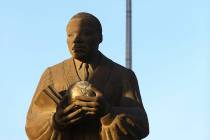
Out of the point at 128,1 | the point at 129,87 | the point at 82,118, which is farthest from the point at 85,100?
the point at 128,1

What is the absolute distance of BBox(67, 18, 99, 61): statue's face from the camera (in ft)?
34.8

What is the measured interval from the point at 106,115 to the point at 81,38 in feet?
3.39

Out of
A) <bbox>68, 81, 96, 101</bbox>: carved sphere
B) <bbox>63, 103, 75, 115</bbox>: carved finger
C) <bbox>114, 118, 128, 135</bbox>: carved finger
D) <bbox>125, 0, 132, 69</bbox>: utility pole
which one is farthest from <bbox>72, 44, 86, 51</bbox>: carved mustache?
<bbox>125, 0, 132, 69</bbox>: utility pole

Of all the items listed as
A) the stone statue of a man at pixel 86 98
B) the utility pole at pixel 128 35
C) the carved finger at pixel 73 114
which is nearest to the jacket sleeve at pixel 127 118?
the stone statue of a man at pixel 86 98

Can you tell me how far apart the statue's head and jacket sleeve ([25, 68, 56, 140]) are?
540mm

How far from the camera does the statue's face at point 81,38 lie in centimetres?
1061

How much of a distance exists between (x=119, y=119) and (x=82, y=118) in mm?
427

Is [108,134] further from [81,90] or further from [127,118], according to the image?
[81,90]

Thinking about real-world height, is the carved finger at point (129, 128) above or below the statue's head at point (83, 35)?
below

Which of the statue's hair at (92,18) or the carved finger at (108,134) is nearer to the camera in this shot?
the carved finger at (108,134)

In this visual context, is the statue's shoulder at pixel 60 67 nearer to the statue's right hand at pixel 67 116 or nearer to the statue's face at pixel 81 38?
the statue's face at pixel 81 38

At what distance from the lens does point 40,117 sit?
10484mm

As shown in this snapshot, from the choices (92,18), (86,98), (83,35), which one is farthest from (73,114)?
(92,18)

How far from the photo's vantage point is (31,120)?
1059cm
